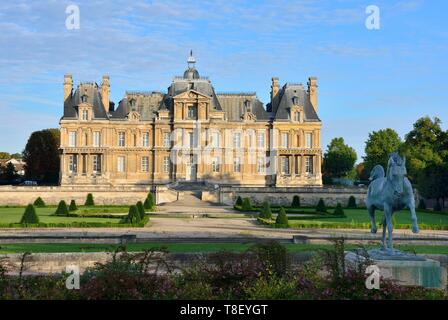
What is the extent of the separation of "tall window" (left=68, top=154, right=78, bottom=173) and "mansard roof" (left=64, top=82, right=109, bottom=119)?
13.5 feet

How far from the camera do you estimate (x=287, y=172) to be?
57125 millimetres

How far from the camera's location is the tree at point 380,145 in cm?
7312

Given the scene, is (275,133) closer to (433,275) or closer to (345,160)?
(345,160)

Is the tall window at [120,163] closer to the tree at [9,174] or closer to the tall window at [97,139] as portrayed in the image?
the tall window at [97,139]

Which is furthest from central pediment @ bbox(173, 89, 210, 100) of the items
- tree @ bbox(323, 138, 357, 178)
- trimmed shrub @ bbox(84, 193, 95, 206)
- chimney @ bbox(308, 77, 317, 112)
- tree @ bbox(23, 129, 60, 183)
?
tree @ bbox(323, 138, 357, 178)

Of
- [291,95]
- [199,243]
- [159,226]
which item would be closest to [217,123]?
[291,95]

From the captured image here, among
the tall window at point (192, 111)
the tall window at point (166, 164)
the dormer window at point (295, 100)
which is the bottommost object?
the tall window at point (166, 164)

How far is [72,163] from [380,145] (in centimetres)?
4047

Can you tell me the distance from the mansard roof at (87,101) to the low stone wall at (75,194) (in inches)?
517

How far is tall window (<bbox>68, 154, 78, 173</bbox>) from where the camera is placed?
55750 millimetres

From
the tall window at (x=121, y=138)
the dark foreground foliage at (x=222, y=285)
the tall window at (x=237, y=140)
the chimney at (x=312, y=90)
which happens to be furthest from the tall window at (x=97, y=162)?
the dark foreground foliage at (x=222, y=285)

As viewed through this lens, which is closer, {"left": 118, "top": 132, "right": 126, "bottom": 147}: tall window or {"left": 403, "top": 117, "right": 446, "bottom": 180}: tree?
{"left": 403, "top": 117, "right": 446, "bottom": 180}: tree

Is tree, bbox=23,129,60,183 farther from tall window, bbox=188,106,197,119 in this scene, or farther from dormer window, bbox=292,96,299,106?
dormer window, bbox=292,96,299,106
